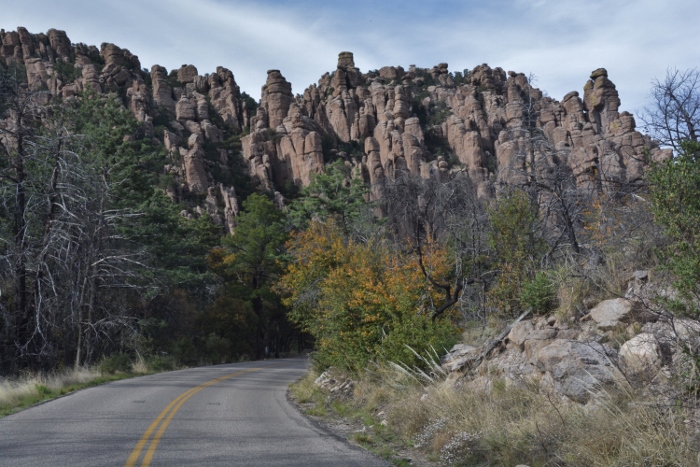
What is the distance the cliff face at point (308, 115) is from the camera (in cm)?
8781

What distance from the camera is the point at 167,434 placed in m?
9.20

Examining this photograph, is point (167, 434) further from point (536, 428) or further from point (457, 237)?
point (457, 237)

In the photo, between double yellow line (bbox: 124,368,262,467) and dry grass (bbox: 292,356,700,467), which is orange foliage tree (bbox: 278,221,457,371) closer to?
dry grass (bbox: 292,356,700,467)

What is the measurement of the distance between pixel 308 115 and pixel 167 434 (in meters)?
97.6

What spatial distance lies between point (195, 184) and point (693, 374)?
8064 centimetres

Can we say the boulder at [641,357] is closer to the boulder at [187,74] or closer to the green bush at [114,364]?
the green bush at [114,364]

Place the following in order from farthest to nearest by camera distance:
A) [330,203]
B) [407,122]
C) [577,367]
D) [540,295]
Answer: [407,122]
[330,203]
[540,295]
[577,367]

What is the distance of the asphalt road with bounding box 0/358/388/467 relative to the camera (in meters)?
7.51

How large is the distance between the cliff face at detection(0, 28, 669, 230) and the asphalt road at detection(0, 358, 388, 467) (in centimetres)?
6420

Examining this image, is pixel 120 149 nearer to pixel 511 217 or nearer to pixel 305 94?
pixel 511 217

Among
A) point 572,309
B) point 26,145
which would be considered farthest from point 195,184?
point 572,309

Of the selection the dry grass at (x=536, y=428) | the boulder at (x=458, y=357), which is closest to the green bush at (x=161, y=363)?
the boulder at (x=458, y=357)

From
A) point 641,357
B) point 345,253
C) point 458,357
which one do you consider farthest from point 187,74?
point 641,357

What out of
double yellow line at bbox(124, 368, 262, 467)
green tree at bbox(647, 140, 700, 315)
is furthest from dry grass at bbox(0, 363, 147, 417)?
green tree at bbox(647, 140, 700, 315)
